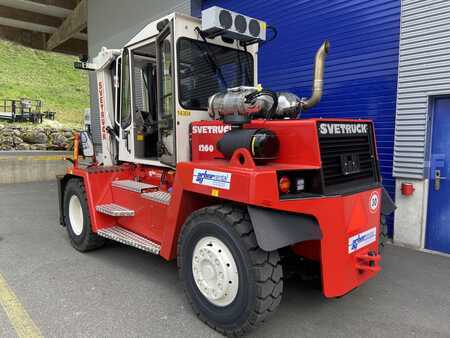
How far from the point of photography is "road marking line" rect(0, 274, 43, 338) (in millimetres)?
2920

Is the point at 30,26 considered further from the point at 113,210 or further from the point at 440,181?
the point at 440,181

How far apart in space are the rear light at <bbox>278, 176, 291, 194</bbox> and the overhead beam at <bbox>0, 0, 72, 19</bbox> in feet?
51.0

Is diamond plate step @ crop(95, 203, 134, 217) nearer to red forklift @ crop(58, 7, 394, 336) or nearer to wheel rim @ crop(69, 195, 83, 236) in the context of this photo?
red forklift @ crop(58, 7, 394, 336)

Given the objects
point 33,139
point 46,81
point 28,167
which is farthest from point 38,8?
point 46,81

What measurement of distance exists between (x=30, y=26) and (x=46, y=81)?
19.4m

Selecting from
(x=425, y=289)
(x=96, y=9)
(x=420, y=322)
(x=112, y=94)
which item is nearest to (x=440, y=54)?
(x=425, y=289)

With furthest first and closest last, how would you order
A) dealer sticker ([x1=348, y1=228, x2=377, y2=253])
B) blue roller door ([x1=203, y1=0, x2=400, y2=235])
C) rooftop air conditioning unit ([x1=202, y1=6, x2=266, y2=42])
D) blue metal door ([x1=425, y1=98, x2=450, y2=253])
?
blue roller door ([x1=203, y1=0, x2=400, y2=235]) → blue metal door ([x1=425, y1=98, x2=450, y2=253]) → rooftop air conditioning unit ([x1=202, y1=6, x2=266, y2=42]) → dealer sticker ([x1=348, y1=228, x2=377, y2=253])

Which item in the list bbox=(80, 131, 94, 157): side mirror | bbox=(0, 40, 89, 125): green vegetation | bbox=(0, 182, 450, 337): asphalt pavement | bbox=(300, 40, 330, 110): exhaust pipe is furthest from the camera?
bbox=(0, 40, 89, 125): green vegetation

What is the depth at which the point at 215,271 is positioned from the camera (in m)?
2.85

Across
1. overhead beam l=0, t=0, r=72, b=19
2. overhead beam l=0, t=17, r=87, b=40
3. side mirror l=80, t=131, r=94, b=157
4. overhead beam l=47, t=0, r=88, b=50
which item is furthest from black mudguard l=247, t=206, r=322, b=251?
overhead beam l=0, t=17, r=87, b=40

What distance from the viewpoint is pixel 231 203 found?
293 centimetres

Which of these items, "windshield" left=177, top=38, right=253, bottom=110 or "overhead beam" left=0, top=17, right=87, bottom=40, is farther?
"overhead beam" left=0, top=17, right=87, bottom=40

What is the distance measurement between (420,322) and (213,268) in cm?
195

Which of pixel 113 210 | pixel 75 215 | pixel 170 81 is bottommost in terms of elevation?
pixel 75 215
